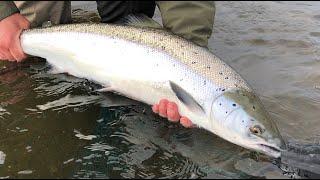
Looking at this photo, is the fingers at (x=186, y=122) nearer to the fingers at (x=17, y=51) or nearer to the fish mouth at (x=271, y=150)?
the fish mouth at (x=271, y=150)

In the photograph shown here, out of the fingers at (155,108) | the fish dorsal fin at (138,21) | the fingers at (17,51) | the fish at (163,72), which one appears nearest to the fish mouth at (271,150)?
the fish at (163,72)

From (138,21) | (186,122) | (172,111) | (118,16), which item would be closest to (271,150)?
(186,122)

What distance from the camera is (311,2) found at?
21.1 feet

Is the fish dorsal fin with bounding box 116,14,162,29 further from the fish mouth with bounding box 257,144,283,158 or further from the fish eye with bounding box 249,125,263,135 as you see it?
the fish mouth with bounding box 257,144,283,158

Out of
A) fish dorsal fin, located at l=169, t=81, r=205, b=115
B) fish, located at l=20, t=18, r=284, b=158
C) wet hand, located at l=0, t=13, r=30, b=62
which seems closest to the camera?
fish, located at l=20, t=18, r=284, b=158

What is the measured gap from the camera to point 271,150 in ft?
9.26

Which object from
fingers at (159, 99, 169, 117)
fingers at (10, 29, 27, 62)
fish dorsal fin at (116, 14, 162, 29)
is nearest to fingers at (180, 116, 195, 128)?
fingers at (159, 99, 169, 117)

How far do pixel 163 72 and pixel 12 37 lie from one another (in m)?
1.32

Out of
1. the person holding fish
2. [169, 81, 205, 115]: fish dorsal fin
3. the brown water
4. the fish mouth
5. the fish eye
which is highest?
the person holding fish

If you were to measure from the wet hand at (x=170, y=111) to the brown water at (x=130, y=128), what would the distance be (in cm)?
5

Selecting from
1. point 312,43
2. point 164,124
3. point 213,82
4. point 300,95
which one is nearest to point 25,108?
point 164,124

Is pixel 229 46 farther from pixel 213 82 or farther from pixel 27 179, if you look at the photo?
pixel 27 179

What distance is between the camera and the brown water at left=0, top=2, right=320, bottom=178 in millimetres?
2678

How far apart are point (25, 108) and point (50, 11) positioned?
43.6 inches
